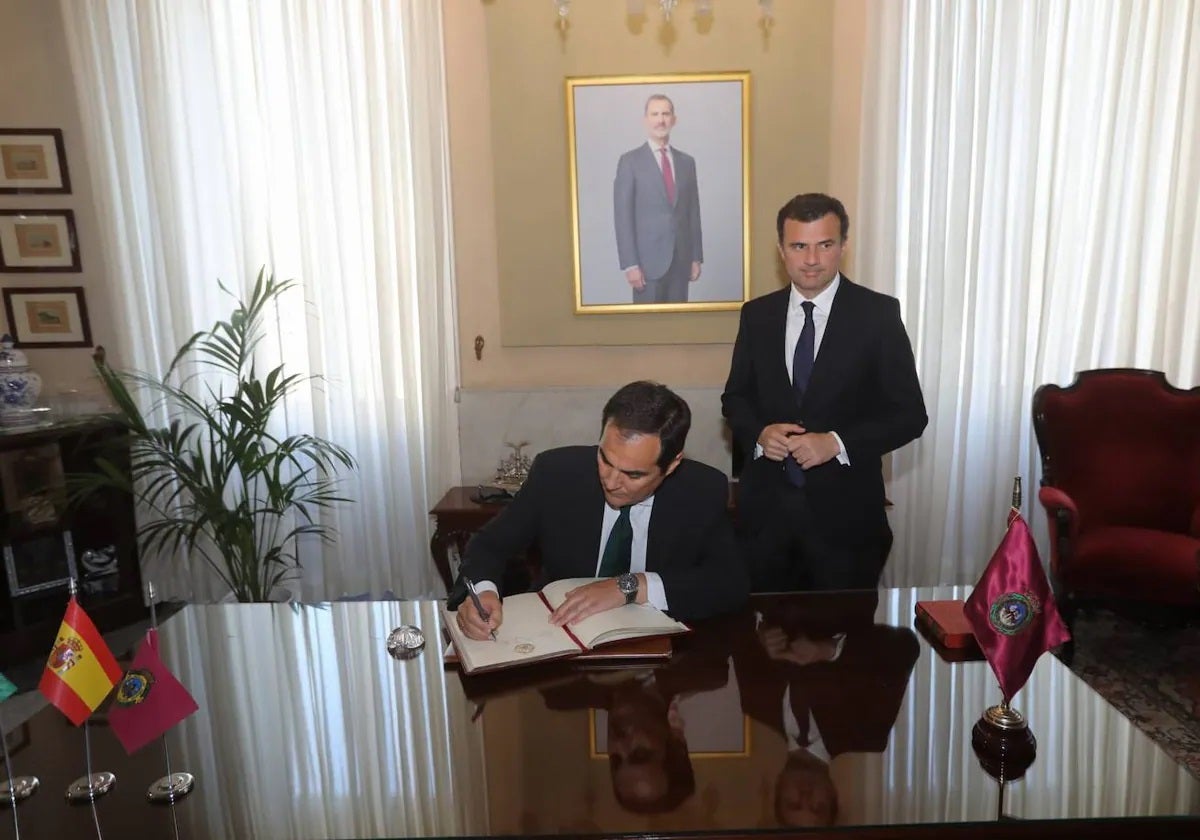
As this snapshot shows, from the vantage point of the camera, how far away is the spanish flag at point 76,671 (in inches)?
55.9

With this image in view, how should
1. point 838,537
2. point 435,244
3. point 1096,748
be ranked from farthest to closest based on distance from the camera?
1. point 435,244
2. point 838,537
3. point 1096,748

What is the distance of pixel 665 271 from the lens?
12.8 ft

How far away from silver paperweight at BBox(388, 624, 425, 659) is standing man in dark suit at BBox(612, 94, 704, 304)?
2.38 meters

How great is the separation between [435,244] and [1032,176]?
2.76 m

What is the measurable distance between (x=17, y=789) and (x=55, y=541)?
292cm

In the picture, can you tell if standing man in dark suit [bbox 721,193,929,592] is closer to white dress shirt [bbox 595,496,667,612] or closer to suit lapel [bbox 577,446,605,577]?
white dress shirt [bbox 595,496,667,612]

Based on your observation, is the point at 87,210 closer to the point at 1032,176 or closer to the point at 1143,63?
the point at 1032,176

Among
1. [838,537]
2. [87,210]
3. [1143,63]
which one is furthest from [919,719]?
[87,210]

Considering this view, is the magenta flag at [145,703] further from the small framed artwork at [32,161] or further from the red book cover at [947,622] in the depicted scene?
the small framed artwork at [32,161]

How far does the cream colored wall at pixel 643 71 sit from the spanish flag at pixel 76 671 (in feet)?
8.89

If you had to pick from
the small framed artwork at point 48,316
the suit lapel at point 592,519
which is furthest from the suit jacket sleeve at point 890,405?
the small framed artwork at point 48,316

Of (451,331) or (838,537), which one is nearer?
(838,537)

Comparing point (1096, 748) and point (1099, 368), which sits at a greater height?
point (1099, 368)

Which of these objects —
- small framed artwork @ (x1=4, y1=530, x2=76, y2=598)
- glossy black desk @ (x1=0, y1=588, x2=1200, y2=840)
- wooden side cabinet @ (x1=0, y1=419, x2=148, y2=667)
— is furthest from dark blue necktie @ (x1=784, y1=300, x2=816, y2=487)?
small framed artwork @ (x1=4, y1=530, x2=76, y2=598)
